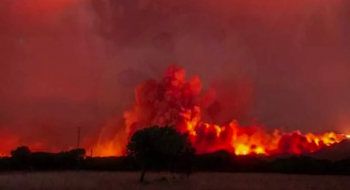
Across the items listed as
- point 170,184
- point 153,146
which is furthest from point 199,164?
point 170,184

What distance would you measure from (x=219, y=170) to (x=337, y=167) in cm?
3458

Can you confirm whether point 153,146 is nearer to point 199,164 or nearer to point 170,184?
point 170,184

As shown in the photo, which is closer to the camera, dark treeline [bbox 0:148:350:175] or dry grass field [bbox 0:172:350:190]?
dry grass field [bbox 0:172:350:190]

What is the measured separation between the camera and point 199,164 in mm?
152250

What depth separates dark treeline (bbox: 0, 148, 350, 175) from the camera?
140938mm

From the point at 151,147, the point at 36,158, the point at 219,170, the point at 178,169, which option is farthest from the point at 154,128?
the point at 36,158

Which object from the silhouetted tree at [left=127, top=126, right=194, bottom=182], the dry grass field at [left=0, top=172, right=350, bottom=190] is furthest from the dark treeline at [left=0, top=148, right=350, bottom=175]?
the dry grass field at [left=0, top=172, right=350, bottom=190]

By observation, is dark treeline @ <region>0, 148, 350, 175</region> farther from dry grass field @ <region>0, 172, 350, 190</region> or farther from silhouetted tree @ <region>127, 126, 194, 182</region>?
dry grass field @ <region>0, 172, 350, 190</region>

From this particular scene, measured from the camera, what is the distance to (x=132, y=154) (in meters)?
105

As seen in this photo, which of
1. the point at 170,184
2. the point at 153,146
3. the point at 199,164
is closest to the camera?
the point at 170,184

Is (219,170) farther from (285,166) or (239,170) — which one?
(285,166)

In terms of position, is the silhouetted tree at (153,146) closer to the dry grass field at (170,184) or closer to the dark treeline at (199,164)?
the dry grass field at (170,184)

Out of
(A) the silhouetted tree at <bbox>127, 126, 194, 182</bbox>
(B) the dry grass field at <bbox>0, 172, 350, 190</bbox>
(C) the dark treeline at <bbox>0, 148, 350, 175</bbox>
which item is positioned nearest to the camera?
(B) the dry grass field at <bbox>0, 172, 350, 190</bbox>

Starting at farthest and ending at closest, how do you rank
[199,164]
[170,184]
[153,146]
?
[199,164] < [153,146] < [170,184]
